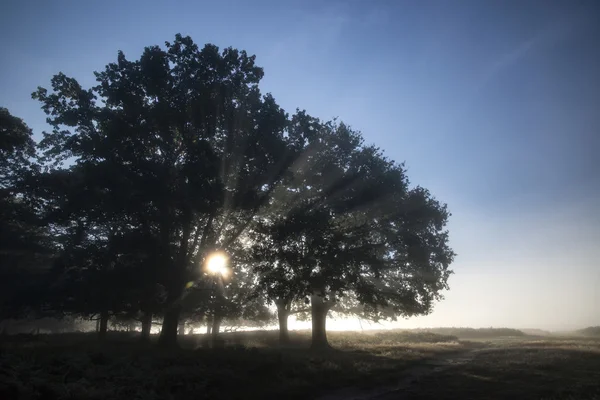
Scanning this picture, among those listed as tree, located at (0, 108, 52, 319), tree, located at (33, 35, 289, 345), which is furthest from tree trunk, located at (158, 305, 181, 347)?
tree, located at (0, 108, 52, 319)

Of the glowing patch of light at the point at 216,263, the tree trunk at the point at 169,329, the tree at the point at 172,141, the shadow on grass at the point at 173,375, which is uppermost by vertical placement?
the tree at the point at 172,141

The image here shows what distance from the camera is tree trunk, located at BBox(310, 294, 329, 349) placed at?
95.7 ft

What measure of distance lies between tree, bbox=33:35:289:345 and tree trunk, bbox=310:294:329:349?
39.0 feet

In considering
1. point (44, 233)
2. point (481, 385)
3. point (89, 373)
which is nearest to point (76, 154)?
point (89, 373)

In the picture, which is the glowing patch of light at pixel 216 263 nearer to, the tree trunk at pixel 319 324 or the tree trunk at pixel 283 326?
the tree trunk at pixel 319 324

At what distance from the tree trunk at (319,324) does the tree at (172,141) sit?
11.9m

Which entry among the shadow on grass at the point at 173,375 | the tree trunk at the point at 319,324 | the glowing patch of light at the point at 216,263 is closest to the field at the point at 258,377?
the shadow on grass at the point at 173,375

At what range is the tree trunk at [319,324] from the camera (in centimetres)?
2917

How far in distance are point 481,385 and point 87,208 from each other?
2137 centimetres

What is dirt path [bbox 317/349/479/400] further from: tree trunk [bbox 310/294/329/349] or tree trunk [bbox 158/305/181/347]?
tree trunk [bbox 158/305/181/347]

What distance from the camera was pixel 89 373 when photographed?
12.9 meters

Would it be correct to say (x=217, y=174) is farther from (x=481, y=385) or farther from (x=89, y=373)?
(x=481, y=385)

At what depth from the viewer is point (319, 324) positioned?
30.6 meters

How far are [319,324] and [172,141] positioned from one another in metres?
18.9
